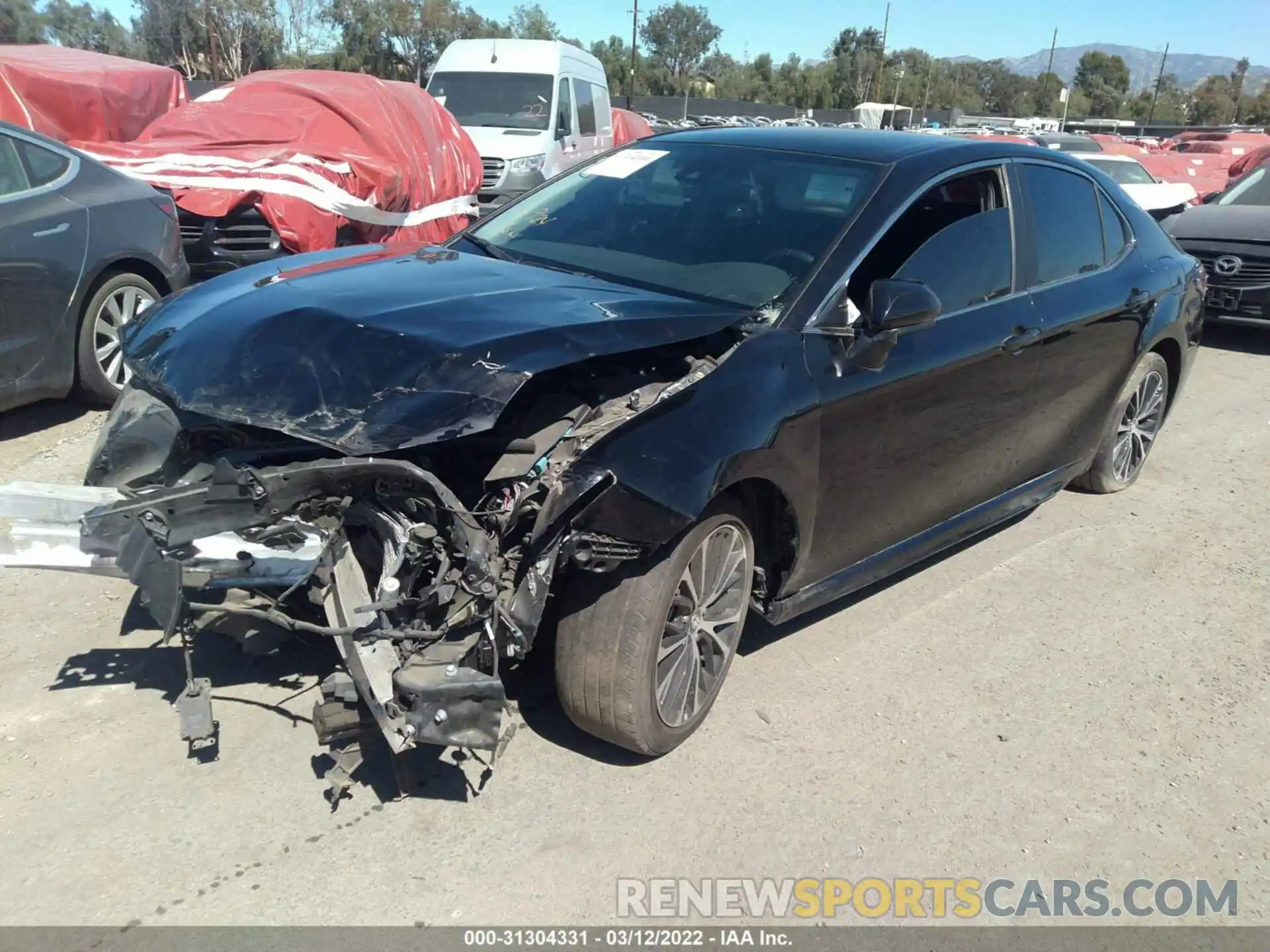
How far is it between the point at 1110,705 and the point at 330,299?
3.06m

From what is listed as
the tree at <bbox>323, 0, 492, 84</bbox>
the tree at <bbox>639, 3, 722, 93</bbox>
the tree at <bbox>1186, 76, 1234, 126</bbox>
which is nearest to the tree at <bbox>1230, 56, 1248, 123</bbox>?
the tree at <bbox>1186, 76, 1234, 126</bbox>

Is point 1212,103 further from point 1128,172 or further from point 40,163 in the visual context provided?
point 40,163

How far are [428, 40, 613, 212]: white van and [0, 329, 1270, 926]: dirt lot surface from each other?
8.96 meters

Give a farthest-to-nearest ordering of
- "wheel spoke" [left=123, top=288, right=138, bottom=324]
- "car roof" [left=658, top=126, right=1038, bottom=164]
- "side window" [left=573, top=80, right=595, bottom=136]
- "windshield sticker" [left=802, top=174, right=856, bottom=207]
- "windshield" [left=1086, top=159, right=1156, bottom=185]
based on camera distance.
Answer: "windshield" [left=1086, top=159, right=1156, bottom=185]
"side window" [left=573, top=80, right=595, bottom=136]
"wheel spoke" [left=123, top=288, right=138, bottom=324]
"car roof" [left=658, top=126, right=1038, bottom=164]
"windshield sticker" [left=802, top=174, right=856, bottom=207]

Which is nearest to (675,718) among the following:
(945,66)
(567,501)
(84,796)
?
(567,501)

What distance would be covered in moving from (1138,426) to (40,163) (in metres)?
6.23

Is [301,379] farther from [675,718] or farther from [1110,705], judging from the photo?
[1110,705]

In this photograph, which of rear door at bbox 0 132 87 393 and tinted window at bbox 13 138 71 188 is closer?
rear door at bbox 0 132 87 393

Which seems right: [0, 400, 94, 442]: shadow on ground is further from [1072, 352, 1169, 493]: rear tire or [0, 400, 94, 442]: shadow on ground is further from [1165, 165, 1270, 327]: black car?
[1165, 165, 1270, 327]: black car

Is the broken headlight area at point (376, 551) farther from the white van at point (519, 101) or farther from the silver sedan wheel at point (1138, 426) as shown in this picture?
the white van at point (519, 101)

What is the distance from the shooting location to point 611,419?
2957 mm

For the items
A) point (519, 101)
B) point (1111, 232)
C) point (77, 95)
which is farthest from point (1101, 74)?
point (1111, 232)

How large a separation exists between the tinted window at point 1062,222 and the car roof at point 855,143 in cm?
15

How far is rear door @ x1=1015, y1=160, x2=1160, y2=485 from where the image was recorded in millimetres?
4465
